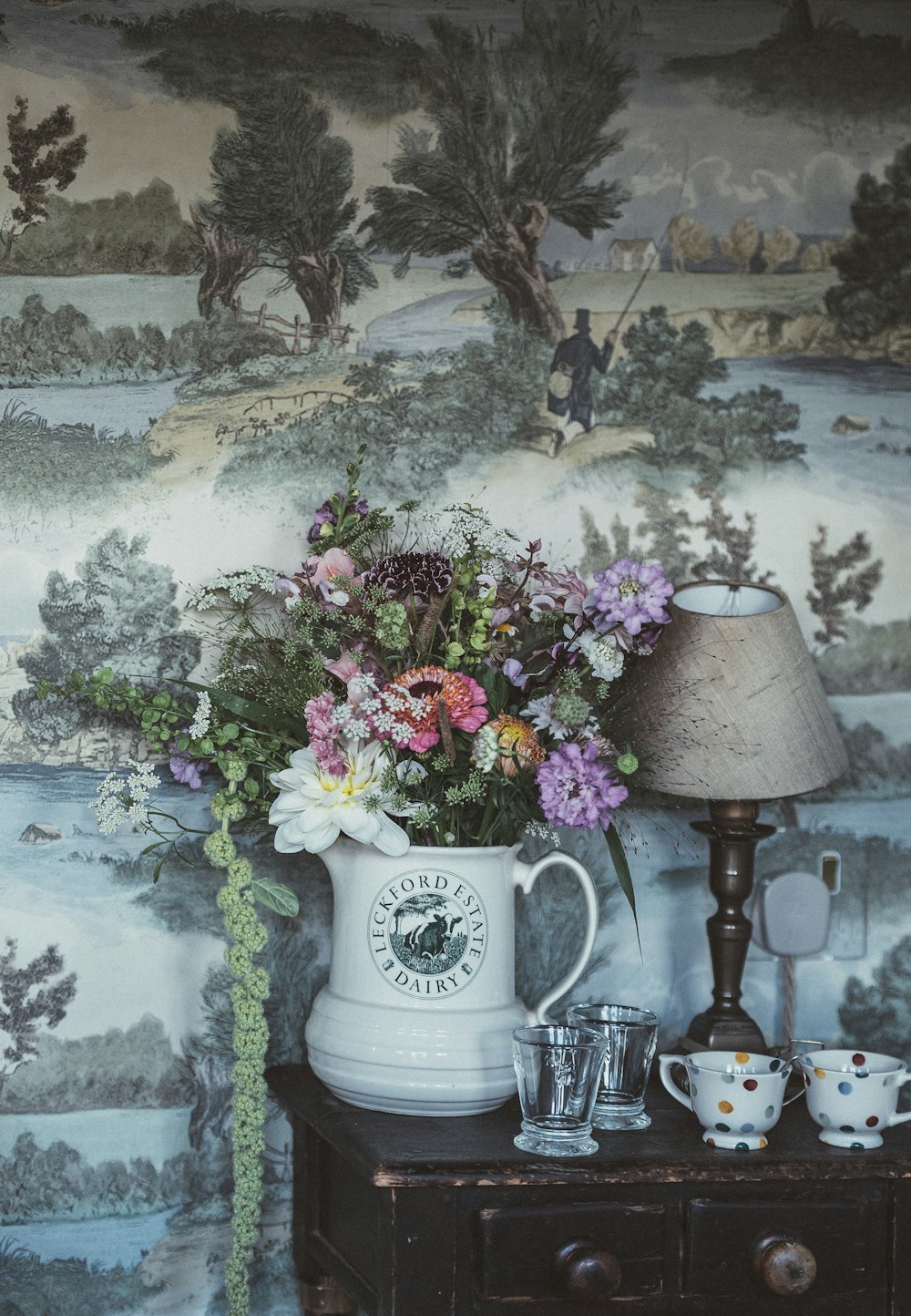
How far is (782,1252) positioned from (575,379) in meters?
1.20

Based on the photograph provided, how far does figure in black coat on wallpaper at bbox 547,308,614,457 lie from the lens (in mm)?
1904

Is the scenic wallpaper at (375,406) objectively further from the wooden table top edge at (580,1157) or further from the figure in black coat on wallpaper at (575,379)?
the wooden table top edge at (580,1157)

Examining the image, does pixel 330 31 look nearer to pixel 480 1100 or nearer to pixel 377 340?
pixel 377 340

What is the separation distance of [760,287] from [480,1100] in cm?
125

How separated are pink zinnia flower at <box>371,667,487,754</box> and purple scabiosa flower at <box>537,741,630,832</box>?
107mm

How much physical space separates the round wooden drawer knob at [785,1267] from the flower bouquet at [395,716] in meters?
0.43

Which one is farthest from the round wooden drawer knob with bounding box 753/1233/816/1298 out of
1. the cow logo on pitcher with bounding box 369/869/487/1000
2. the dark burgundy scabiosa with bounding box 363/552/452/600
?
the dark burgundy scabiosa with bounding box 363/552/452/600

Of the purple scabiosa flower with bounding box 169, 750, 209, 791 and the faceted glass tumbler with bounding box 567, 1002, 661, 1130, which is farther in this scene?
the purple scabiosa flower with bounding box 169, 750, 209, 791

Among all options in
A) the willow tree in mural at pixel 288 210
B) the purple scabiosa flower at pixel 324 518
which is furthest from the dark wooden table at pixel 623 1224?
the willow tree in mural at pixel 288 210

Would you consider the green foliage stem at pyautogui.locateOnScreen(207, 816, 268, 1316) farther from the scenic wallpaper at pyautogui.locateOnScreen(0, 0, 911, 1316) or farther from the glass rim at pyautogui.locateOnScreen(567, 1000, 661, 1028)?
the glass rim at pyautogui.locateOnScreen(567, 1000, 661, 1028)

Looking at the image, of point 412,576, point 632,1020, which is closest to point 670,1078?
point 632,1020

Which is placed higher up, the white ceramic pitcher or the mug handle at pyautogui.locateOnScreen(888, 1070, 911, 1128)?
the white ceramic pitcher

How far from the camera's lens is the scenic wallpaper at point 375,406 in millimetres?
1764

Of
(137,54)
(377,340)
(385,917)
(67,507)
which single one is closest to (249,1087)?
(385,917)
